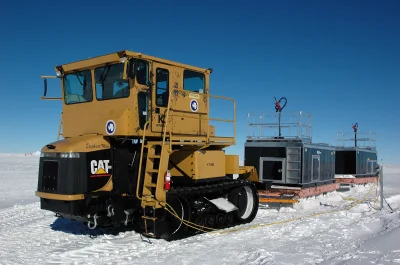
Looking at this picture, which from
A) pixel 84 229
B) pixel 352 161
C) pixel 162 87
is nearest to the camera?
pixel 162 87

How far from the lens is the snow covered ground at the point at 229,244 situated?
6732mm

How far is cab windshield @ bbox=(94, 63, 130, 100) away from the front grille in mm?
1784

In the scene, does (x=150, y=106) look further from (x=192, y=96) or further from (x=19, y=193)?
(x=19, y=193)

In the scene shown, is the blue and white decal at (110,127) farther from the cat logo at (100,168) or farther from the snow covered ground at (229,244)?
the snow covered ground at (229,244)

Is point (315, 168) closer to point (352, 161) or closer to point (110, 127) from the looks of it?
point (352, 161)

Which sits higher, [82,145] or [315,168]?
[82,145]

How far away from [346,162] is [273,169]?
830 centimetres

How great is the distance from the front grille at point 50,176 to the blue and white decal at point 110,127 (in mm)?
1216

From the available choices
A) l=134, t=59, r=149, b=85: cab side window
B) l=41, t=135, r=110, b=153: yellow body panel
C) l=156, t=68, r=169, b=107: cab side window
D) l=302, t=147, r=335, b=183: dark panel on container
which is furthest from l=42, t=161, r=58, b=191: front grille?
l=302, t=147, r=335, b=183: dark panel on container

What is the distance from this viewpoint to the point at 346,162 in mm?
21250

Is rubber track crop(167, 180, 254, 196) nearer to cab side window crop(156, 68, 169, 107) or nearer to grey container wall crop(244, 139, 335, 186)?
cab side window crop(156, 68, 169, 107)

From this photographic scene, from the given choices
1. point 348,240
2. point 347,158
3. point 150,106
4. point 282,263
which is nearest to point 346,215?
point 348,240

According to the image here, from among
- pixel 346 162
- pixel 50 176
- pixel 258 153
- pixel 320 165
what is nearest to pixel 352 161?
pixel 346 162

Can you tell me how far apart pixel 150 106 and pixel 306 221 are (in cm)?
515
